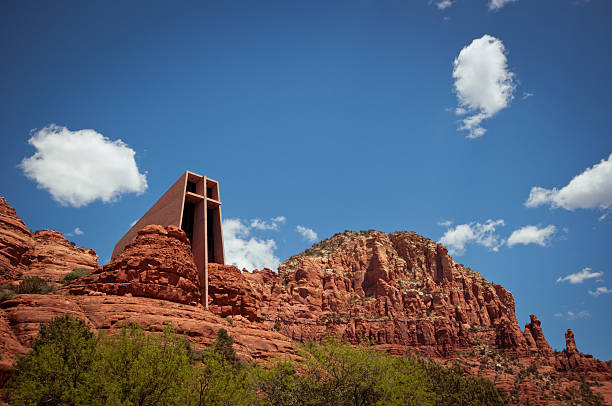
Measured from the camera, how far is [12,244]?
41312 millimetres

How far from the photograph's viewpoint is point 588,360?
78938 mm

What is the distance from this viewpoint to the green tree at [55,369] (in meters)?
17.0

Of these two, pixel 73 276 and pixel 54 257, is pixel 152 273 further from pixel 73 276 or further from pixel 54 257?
pixel 54 257

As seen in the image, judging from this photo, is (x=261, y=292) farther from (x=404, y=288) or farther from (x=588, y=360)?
(x=588, y=360)

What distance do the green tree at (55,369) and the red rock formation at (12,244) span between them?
72.7ft

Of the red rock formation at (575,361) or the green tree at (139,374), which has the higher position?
the green tree at (139,374)

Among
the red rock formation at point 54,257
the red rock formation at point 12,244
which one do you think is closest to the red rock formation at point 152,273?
the red rock formation at point 54,257

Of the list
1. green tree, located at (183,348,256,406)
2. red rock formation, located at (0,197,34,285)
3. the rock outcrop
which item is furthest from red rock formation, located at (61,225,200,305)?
red rock formation, located at (0,197,34,285)

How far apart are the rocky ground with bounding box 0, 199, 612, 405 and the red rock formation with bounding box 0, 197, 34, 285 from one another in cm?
14

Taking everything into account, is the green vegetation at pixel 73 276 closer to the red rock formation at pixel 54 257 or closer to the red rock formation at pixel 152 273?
the red rock formation at pixel 54 257

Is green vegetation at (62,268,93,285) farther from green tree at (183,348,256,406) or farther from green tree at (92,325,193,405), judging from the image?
green tree at (183,348,256,406)

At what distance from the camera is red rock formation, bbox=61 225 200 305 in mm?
29531

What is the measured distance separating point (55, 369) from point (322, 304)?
78.3m

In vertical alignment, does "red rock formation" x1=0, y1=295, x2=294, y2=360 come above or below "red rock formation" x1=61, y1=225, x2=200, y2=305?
below
